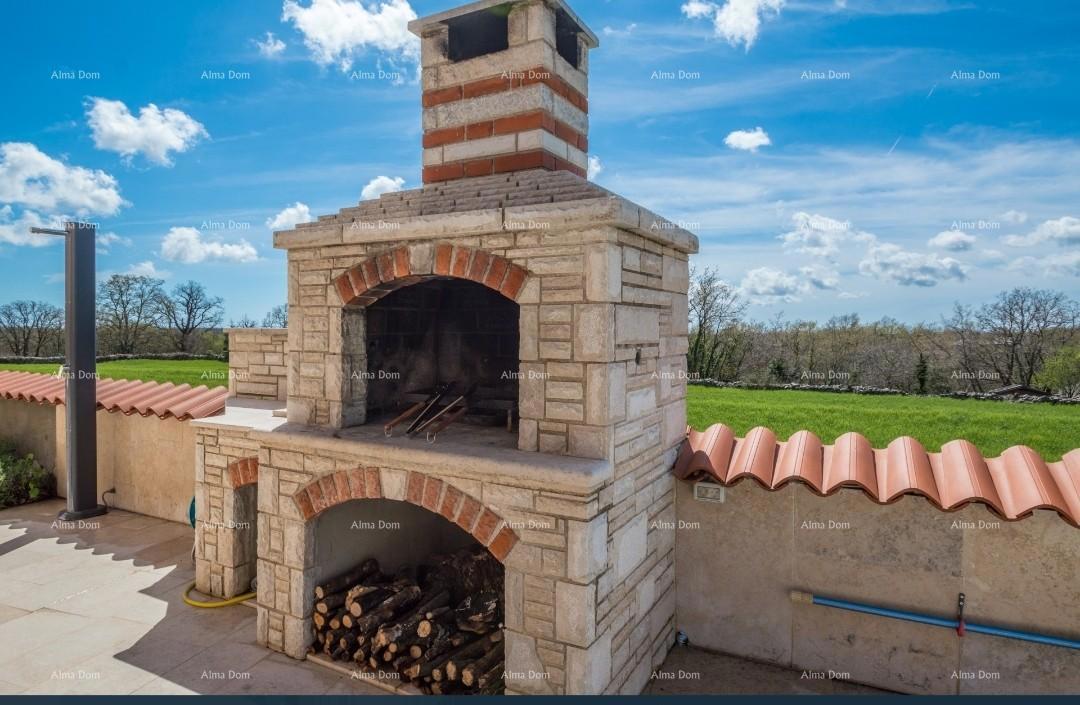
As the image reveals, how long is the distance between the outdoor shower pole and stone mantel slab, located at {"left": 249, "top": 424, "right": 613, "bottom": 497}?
5241 mm

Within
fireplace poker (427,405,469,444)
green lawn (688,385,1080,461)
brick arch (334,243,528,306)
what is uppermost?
brick arch (334,243,528,306)

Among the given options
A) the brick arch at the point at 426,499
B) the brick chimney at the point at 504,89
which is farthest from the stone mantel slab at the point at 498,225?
the brick arch at the point at 426,499

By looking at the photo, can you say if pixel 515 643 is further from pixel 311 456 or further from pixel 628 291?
pixel 628 291

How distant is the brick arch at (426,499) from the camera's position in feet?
14.1

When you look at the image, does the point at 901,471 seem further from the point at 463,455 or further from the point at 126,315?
the point at 126,315

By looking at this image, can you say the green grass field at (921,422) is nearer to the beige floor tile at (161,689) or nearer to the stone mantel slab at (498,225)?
the stone mantel slab at (498,225)

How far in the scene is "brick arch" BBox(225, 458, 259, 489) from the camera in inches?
239

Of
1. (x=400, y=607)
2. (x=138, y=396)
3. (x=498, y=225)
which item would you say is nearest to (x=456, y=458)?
(x=498, y=225)

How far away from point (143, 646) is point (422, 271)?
4098mm

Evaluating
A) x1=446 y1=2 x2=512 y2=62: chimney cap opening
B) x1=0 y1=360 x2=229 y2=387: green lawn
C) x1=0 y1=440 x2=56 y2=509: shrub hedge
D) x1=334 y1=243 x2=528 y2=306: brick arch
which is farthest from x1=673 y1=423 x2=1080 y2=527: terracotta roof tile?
x1=0 y1=360 x2=229 y2=387: green lawn

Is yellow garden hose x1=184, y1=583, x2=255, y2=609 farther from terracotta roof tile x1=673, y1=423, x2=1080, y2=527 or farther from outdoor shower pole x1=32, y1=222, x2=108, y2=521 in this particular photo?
terracotta roof tile x1=673, y1=423, x2=1080, y2=527

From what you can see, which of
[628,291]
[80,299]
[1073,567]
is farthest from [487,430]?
[80,299]

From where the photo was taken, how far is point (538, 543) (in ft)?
13.5

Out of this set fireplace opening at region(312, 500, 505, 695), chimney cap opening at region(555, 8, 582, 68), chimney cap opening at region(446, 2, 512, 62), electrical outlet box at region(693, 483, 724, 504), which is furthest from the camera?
chimney cap opening at region(555, 8, 582, 68)
